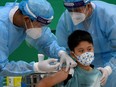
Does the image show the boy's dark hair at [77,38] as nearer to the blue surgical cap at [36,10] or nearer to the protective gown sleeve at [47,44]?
the blue surgical cap at [36,10]

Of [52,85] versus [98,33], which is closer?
[52,85]

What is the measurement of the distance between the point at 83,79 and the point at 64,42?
1.81ft

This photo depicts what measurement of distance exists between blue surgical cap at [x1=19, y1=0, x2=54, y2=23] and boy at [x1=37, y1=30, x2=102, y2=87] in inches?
9.7

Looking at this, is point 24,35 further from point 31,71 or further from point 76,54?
point 76,54

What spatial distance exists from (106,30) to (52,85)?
67 centimetres

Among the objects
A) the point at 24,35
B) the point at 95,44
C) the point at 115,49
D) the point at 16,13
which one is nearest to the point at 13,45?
the point at 24,35

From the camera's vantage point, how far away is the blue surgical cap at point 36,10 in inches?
81.2

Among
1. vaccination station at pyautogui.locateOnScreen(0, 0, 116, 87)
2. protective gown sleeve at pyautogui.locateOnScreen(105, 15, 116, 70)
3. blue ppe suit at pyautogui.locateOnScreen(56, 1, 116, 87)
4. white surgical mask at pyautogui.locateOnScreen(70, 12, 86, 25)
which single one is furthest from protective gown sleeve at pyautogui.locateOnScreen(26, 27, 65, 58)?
protective gown sleeve at pyautogui.locateOnScreen(105, 15, 116, 70)

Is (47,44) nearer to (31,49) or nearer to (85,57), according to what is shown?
(85,57)

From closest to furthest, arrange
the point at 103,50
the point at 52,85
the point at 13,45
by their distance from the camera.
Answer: the point at 52,85 < the point at 13,45 < the point at 103,50

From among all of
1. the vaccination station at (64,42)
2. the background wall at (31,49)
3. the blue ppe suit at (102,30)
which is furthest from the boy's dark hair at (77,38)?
the background wall at (31,49)

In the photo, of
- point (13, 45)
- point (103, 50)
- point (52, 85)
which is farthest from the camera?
point (103, 50)

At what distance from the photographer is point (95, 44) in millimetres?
2367

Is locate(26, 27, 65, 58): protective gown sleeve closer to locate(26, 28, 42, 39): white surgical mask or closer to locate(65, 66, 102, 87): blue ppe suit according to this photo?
locate(26, 28, 42, 39): white surgical mask
